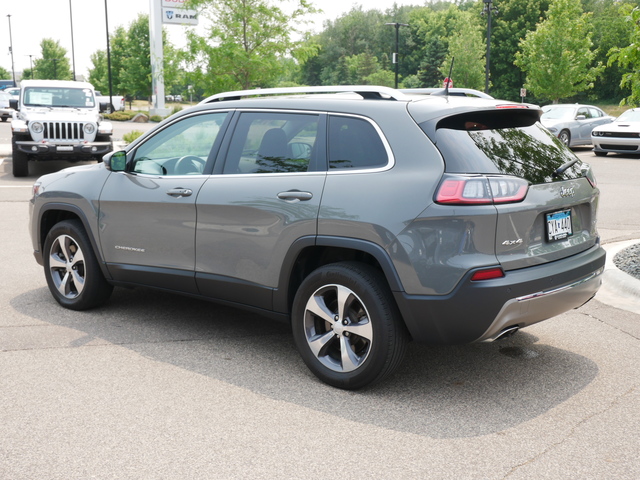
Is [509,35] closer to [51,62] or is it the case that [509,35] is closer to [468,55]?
[468,55]

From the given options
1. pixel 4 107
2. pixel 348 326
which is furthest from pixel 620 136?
pixel 4 107

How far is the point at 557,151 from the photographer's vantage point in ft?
14.9

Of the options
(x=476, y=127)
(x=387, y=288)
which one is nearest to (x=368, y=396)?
(x=387, y=288)

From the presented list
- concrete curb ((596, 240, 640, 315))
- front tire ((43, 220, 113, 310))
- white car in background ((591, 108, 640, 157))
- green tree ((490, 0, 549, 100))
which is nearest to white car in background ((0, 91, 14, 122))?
white car in background ((591, 108, 640, 157))

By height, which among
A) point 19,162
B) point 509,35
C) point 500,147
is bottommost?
A: point 19,162

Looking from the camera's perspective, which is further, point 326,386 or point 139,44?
point 139,44

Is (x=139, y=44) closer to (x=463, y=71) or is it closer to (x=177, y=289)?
(x=463, y=71)

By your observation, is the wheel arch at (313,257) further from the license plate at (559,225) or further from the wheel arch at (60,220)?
the wheel arch at (60,220)

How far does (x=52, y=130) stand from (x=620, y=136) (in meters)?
16.0

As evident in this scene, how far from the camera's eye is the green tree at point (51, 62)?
310 feet

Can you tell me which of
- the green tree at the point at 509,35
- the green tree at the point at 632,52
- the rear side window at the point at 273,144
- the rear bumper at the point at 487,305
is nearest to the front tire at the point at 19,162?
the green tree at the point at 632,52

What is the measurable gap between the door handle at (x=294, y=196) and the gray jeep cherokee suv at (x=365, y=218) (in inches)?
0.4

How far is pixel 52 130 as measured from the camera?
1652cm

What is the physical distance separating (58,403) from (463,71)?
6171 centimetres
